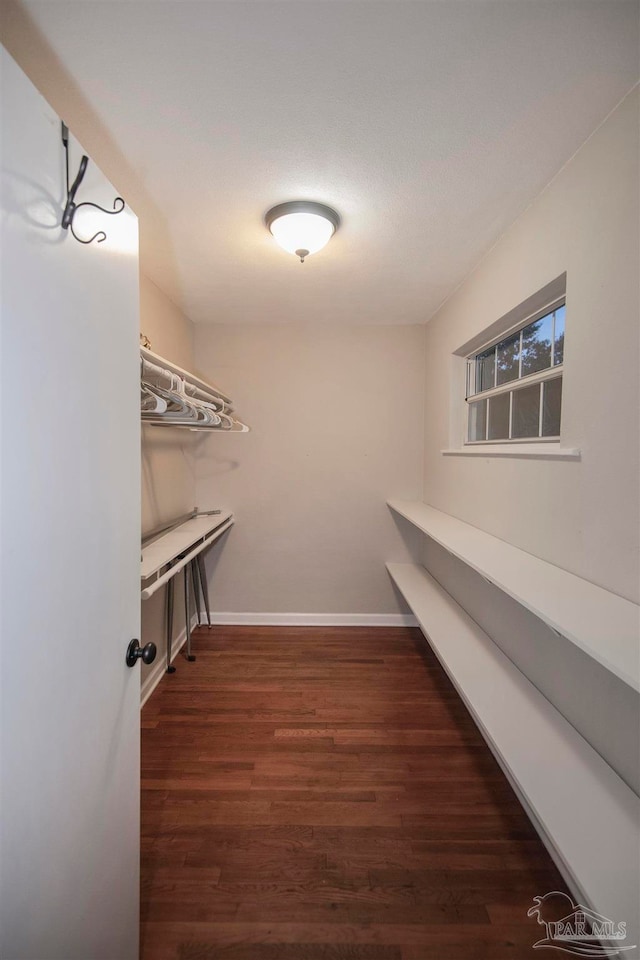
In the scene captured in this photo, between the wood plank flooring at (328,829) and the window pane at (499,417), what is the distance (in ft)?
5.14

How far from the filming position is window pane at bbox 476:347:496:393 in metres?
2.34

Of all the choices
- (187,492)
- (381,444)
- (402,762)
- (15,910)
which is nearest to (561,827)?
(402,762)

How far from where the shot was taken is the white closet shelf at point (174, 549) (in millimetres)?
1758

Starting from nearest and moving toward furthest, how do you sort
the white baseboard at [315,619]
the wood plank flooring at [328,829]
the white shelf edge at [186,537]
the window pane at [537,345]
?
the wood plank flooring at [328,829], the window pane at [537,345], the white shelf edge at [186,537], the white baseboard at [315,619]

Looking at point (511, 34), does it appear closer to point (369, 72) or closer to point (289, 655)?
point (369, 72)

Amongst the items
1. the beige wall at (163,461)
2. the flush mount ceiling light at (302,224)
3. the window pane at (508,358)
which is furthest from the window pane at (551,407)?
the beige wall at (163,461)

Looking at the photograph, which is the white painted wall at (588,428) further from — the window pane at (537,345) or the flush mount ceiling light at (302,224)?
the flush mount ceiling light at (302,224)

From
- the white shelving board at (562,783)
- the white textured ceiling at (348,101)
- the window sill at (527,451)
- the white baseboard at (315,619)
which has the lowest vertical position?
the white baseboard at (315,619)

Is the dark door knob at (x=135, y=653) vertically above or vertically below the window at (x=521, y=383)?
below

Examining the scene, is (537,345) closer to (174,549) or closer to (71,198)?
(71,198)

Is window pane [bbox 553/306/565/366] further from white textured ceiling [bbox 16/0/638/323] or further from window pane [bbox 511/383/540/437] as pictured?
white textured ceiling [bbox 16/0/638/323]

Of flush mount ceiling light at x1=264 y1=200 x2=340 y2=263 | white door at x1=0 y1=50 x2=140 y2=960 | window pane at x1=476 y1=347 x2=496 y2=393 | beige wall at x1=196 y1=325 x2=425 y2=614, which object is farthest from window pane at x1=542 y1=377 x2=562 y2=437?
beige wall at x1=196 y1=325 x2=425 y2=614

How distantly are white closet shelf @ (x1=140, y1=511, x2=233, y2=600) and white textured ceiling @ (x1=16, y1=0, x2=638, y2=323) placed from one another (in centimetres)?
153

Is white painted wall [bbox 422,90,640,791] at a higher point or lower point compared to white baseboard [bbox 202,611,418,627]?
higher
